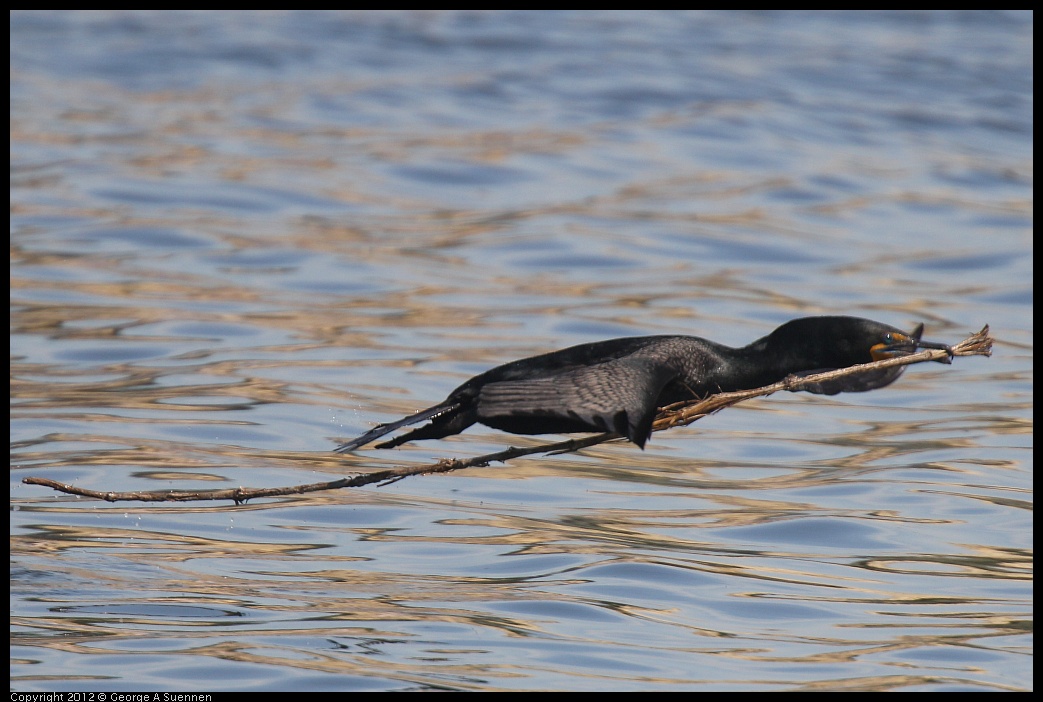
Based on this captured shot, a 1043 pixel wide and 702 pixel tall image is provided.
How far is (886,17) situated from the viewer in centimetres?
2320

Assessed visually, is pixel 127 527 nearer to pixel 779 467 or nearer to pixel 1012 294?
pixel 779 467

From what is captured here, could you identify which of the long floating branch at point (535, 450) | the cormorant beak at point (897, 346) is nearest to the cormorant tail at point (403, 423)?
the long floating branch at point (535, 450)

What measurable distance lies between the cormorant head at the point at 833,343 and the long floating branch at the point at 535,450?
0.13 meters

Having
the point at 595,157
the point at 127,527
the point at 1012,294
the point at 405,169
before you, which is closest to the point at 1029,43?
the point at 595,157

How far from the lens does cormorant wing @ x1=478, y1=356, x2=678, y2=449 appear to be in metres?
4.39

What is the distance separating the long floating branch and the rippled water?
17.4 inches

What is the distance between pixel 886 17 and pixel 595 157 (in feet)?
32.4

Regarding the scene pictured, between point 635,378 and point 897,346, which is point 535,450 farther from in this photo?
point 897,346

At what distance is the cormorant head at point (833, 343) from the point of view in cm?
512

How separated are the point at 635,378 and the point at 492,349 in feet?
13.1

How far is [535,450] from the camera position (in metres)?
4.36

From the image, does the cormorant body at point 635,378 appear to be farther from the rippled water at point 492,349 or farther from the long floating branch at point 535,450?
the rippled water at point 492,349

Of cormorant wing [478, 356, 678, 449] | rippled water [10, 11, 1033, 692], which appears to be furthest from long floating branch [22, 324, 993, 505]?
rippled water [10, 11, 1033, 692]

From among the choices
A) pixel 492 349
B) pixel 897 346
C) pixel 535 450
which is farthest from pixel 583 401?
pixel 492 349
